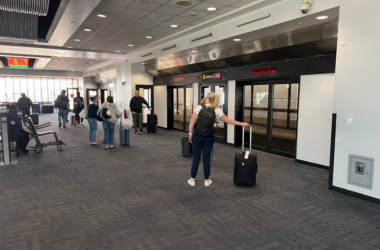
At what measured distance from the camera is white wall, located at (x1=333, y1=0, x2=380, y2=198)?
3.72m

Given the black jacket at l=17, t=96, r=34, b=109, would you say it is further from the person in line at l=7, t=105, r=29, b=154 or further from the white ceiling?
the person in line at l=7, t=105, r=29, b=154

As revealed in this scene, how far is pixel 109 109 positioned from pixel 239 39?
13.2 feet

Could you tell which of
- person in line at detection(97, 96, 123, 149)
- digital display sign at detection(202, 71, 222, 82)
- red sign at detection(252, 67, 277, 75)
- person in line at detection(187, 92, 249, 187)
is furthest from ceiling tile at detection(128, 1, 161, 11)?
digital display sign at detection(202, 71, 222, 82)

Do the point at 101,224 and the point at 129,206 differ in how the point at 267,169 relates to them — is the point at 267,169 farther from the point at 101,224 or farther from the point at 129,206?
the point at 101,224

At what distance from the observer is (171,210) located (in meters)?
3.53

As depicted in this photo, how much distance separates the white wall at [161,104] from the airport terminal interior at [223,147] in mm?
2046

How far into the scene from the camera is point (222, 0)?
5.14 metres

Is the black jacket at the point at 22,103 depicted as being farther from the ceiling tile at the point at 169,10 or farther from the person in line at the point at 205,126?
the person in line at the point at 205,126

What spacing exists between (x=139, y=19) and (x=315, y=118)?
485 centimetres

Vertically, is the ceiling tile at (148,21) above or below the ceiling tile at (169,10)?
above

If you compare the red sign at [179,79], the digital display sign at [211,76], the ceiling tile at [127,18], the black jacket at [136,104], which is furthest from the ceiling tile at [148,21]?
the black jacket at [136,104]

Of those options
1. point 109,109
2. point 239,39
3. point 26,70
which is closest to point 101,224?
point 109,109

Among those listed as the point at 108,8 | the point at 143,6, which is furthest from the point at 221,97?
the point at 108,8

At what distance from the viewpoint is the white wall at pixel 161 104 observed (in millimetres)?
11672
